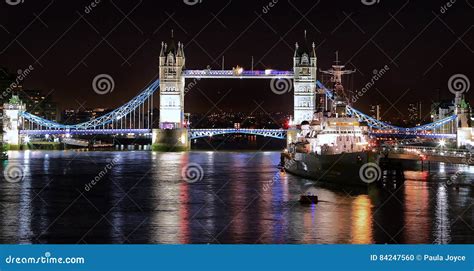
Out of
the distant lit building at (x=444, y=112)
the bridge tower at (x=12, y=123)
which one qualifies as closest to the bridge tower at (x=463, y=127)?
the distant lit building at (x=444, y=112)

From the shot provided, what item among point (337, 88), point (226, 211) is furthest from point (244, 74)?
point (226, 211)

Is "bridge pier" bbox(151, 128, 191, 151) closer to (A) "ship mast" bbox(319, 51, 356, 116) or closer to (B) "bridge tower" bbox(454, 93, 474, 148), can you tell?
(B) "bridge tower" bbox(454, 93, 474, 148)

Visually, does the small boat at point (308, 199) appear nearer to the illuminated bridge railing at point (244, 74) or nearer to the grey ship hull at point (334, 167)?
the grey ship hull at point (334, 167)

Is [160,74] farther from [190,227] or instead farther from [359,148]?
[190,227]

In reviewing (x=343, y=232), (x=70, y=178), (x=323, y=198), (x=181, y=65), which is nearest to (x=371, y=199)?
(x=323, y=198)

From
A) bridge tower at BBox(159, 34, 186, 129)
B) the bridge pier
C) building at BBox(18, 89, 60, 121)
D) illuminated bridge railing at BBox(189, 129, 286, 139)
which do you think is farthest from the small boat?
building at BBox(18, 89, 60, 121)

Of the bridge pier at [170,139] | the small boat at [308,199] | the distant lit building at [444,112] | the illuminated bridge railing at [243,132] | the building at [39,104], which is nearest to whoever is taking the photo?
the small boat at [308,199]
